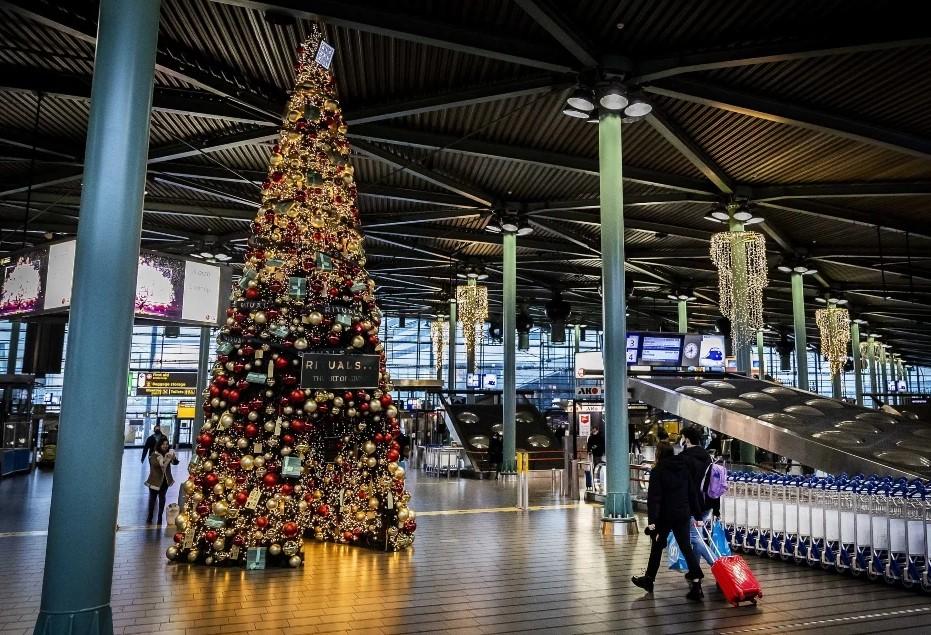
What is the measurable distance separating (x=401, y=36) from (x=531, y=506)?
7.60 m

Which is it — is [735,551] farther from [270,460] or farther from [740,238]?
[740,238]

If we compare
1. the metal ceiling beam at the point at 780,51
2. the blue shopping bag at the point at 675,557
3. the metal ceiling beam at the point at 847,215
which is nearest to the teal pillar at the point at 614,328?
the metal ceiling beam at the point at 780,51

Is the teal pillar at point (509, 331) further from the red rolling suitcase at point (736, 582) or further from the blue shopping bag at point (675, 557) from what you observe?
the red rolling suitcase at point (736, 582)

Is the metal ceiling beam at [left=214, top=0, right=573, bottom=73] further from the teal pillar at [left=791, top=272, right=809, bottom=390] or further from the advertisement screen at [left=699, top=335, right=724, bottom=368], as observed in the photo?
the teal pillar at [left=791, top=272, right=809, bottom=390]

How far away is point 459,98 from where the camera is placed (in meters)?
10.5

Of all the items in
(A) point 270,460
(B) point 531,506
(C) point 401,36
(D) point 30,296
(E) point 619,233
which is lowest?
(B) point 531,506

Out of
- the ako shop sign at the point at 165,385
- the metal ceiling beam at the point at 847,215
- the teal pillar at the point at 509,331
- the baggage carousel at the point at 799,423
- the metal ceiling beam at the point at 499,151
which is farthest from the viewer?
the ako shop sign at the point at 165,385

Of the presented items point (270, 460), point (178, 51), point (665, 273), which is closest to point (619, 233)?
point (270, 460)

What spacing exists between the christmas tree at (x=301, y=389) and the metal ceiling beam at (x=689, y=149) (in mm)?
6203

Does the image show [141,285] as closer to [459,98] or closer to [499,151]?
[459,98]

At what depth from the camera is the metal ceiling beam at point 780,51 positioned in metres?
8.45

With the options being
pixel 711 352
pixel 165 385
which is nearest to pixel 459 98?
pixel 711 352

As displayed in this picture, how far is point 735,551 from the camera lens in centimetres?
741

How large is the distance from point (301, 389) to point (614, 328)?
Result: 5.01 meters
